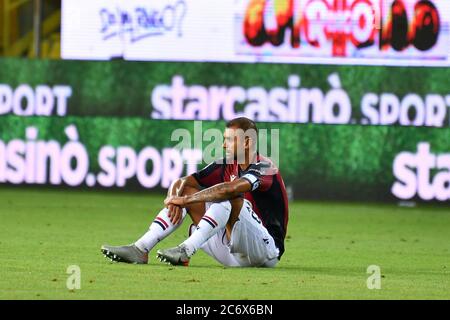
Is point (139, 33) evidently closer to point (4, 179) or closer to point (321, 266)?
point (4, 179)

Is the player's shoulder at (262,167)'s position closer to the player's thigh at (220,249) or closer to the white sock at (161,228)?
the player's thigh at (220,249)

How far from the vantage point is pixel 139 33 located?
2538 centimetres

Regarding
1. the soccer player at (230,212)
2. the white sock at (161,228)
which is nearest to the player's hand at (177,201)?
the soccer player at (230,212)

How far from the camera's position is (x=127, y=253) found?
448 inches

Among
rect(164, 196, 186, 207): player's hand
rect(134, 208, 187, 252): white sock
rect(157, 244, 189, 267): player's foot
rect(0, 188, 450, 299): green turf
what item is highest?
rect(164, 196, 186, 207): player's hand

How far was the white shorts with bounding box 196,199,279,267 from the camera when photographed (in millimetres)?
11086

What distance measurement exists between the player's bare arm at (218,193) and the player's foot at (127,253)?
0.62 meters

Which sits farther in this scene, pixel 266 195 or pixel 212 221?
pixel 266 195

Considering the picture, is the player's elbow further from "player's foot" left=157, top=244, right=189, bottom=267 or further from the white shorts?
"player's foot" left=157, top=244, right=189, bottom=267

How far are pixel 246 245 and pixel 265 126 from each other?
11.3 meters

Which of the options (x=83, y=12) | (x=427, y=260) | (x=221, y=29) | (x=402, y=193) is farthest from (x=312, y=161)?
(x=427, y=260)

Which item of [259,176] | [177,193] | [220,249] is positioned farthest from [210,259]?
[259,176]

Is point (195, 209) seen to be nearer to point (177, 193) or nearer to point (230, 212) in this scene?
point (177, 193)

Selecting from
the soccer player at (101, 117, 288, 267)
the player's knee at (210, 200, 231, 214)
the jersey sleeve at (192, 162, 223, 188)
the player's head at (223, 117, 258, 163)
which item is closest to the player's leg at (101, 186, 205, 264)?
the soccer player at (101, 117, 288, 267)
